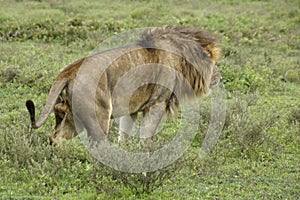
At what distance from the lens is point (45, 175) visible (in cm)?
586

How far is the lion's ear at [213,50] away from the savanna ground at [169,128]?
3.11 feet

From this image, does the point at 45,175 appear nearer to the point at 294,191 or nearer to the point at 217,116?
the point at 294,191

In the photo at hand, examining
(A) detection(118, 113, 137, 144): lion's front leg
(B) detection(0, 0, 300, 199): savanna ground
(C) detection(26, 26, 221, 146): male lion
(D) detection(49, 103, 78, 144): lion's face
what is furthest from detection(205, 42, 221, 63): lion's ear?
(D) detection(49, 103, 78, 144): lion's face

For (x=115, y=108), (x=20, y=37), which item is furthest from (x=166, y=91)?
(x=20, y=37)

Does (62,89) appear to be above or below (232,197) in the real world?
above

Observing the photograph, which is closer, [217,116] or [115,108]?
[115,108]

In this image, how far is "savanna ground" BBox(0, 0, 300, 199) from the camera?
586cm

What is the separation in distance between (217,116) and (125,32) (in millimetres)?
5542

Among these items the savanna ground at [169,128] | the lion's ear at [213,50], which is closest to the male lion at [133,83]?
the lion's ear at [213,50]

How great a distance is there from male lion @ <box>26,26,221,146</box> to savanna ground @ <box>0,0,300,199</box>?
50 centimetres

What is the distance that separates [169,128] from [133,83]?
190 centimetres

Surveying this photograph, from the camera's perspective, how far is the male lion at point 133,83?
18.8 ft

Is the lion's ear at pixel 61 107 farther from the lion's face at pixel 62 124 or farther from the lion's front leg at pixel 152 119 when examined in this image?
the lion's front leg at pixel 152 119

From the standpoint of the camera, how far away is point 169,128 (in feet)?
26.3
